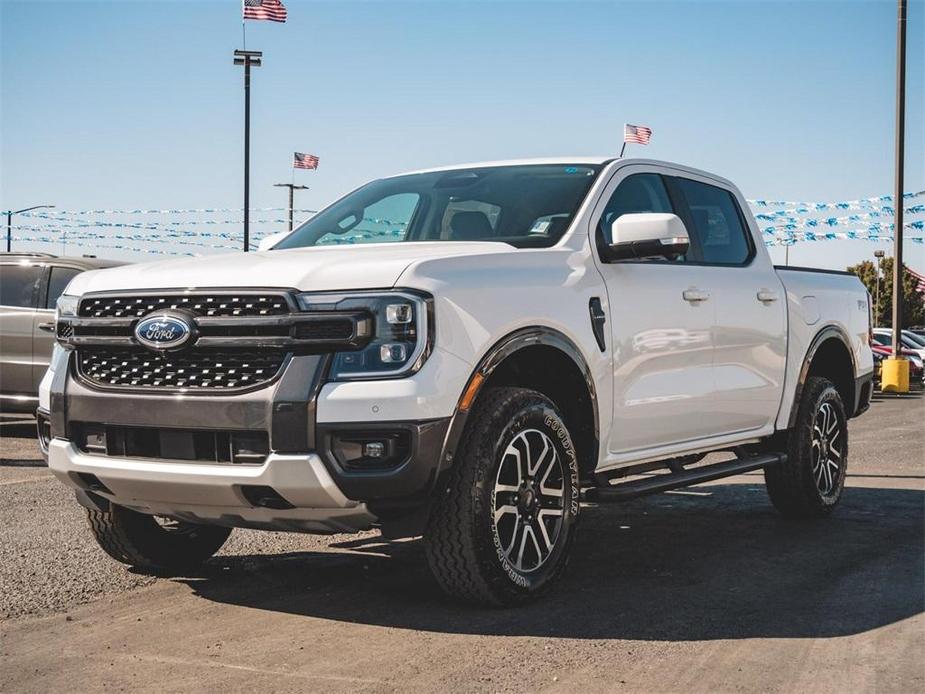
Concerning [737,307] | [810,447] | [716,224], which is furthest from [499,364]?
[810,447]

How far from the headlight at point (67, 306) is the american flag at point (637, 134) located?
18.3m

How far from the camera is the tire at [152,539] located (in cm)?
529

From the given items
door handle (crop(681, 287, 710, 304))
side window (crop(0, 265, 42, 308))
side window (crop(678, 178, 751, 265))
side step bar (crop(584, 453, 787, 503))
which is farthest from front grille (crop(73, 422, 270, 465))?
Result: side window (crop(0, 265, 42, 308))

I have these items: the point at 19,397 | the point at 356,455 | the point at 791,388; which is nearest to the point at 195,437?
the point at 356,455

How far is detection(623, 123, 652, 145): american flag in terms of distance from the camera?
22.5m

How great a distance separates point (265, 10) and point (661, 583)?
22197 millimetres

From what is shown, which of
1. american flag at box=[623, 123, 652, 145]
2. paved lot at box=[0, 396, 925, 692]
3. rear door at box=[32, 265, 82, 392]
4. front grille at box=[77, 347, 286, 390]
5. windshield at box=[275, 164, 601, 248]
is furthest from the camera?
american flag at box=[623, 123, 652, 145]

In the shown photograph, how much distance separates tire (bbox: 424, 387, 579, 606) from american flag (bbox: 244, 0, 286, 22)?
21.9 meters

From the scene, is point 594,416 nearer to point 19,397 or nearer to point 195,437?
point 195,437

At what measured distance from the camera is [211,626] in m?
4.58

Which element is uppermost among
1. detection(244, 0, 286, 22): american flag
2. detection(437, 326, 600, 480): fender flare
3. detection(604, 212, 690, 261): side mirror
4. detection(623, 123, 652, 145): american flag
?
detection(244, 0, 286, 22): american flag

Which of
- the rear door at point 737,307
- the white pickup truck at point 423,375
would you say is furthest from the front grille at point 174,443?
the rear door at point 737,307

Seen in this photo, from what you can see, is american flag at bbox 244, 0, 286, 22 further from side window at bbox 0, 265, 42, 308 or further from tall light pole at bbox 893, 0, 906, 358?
side window at bbox 0, 265, 42, 308

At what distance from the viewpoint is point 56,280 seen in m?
11.3
